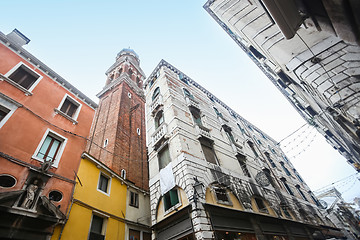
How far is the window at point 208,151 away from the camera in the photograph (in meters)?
10.8

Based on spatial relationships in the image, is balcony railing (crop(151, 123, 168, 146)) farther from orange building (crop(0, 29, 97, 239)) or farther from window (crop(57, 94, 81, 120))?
window (crop(57, 94, 81, 120))

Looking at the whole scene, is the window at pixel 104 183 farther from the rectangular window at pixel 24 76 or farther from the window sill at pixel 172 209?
the rectangular window at pixel 24 76

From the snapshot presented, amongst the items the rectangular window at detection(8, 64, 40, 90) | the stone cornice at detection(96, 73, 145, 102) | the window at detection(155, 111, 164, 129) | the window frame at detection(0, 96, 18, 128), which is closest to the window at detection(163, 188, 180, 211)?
the window at detection(155, 111, 164, 129)

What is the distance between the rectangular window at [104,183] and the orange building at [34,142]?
75.0 inches

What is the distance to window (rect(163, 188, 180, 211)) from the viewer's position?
8.54 metres

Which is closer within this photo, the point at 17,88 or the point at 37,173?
the point at 37,173

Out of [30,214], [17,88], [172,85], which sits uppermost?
[172,85]

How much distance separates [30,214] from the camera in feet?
19.6

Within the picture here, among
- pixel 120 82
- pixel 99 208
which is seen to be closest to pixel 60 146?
pixel 99 208

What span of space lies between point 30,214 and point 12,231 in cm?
59

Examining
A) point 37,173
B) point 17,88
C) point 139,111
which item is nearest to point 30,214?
point 37,173

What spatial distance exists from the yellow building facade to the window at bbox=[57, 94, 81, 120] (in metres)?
3.15

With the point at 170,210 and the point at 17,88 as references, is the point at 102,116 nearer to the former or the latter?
the point at 17,88

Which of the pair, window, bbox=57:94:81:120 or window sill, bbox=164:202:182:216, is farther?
window, bbox=57:94:81:120
